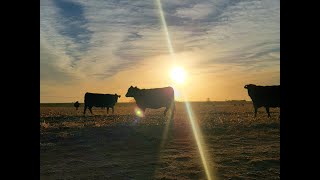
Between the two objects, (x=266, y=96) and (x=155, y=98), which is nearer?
(x=266, y=96)

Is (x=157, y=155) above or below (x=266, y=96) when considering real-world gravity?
below

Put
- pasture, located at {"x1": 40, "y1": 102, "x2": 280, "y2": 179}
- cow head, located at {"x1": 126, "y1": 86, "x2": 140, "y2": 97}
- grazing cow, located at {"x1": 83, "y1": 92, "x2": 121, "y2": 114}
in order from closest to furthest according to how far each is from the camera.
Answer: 1. pasture, located at {"x1": 40, "y1": 102, "x2": 280, "y2": 179}
2. cow head, located at {"x1": 126, "y1": 86, "x2": 140, "y2": 97}
3. grazing cow, located at {"x1": 83, "y1": 92, "x2": 121, "y2": 114}

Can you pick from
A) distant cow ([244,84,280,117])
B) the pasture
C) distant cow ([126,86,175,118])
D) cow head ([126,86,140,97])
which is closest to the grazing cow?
cow head ([126,86,140,97])

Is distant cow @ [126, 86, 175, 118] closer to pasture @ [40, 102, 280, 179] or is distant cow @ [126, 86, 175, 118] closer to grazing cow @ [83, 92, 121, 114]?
grazing cow @ [83, 92, 121, 114]

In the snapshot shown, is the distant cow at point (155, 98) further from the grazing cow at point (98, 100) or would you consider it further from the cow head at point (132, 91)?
the grazing cow at point (98, 100)

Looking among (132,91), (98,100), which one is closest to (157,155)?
(132,91)

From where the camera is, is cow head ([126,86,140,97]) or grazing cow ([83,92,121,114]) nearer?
cow head ([126,86,140,97])

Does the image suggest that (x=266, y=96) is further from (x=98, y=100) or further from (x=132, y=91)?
(x=98, y=100)
